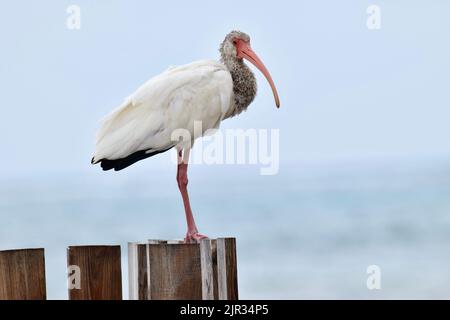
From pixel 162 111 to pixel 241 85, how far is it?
794mm

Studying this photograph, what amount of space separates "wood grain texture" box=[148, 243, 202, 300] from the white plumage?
2.17 m

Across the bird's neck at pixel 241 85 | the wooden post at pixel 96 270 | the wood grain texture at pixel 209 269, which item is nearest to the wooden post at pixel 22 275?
the wooden post at pixel 96 270

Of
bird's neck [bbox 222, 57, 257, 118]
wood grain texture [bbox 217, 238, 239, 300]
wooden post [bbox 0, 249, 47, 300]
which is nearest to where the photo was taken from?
wooden post [bbox 0, 249, 47, 300]

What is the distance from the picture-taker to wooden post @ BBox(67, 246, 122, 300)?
5484 millimetres

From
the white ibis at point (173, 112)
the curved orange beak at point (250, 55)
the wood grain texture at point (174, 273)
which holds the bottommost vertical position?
the wood grain texture at point (174, 273)

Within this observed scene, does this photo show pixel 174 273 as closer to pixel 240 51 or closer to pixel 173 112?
pixel 173 112

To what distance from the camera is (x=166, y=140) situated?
7.92m

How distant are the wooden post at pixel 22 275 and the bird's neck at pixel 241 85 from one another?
3.27m

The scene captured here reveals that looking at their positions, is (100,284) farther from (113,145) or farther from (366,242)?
(366,242)

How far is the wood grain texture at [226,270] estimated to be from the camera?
18.3 ft

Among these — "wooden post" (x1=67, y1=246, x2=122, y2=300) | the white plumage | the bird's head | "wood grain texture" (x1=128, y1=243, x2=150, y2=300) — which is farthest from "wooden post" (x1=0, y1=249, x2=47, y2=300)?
the bird's head

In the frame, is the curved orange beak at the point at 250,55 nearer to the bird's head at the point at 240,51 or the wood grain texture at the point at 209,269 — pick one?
the bird's head at the point at 240,51

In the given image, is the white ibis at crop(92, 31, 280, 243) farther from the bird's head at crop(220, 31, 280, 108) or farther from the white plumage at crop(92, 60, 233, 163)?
the bird's head at crop(220, 31, 280, 108)
